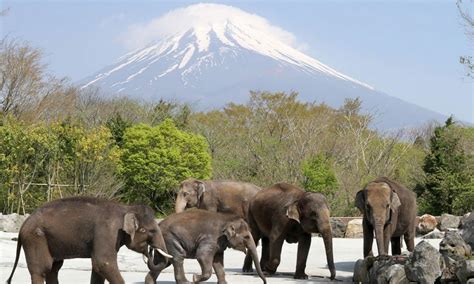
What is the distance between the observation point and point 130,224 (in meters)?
11.1

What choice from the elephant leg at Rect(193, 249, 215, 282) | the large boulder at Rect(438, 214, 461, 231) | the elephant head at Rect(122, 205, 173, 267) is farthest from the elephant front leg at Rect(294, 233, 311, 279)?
the large boulder at Rect(438, 214, 461, 231)

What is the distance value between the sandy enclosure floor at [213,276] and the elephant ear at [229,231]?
1.74m

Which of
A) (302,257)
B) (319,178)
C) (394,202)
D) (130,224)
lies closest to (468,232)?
(394,202)

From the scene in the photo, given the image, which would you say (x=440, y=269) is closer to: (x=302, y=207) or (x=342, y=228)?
(x=302, y=207)

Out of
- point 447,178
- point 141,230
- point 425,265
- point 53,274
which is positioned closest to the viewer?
point 141,230

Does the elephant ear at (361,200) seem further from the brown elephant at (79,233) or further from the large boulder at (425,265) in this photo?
the brown elephant at (79,233)

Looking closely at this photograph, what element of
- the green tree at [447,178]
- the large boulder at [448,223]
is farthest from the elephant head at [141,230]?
the green tree at [447,178]

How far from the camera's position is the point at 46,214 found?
36.4ft

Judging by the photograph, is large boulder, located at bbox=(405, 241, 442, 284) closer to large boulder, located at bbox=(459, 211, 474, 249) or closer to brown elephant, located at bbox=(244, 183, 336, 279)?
large boulder, located at bbox=(459, 211, 474, 249)

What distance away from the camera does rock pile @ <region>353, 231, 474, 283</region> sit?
39.2ft

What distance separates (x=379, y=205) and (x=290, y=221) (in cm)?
157

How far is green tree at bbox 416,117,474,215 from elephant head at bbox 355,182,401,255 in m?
16.4

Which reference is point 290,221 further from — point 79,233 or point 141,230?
point 79,233

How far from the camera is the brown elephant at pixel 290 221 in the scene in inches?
592
